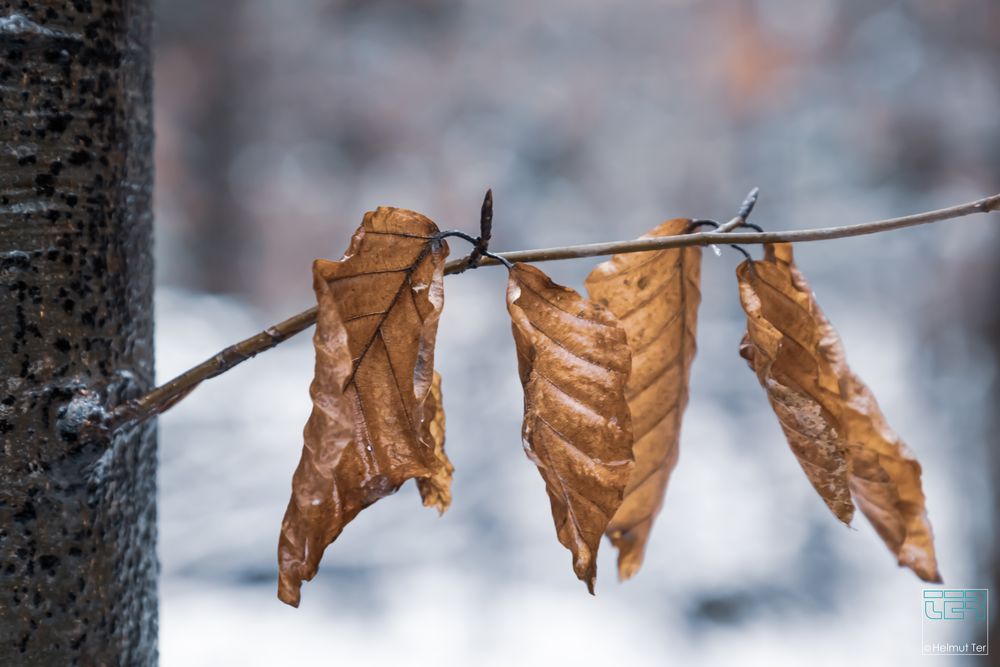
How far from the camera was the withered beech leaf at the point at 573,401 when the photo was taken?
0.68 feet

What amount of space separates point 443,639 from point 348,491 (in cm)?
83

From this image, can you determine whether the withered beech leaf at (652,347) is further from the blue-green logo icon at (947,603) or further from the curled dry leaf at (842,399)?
the blue-green logo icon at (947,603)

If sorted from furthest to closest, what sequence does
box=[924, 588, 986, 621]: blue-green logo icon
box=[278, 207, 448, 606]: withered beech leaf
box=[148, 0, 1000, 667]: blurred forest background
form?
box=[148, 0, 1000, 667]: blurred forest background, box=[924, 588, 986, 621]: blue-green logo icon, box=[278, 207, 448, 606]: withered beech leaf

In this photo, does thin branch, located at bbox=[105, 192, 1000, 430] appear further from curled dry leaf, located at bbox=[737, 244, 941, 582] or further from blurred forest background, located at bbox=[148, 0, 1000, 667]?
blurred forest background, located at bbox=[148, 0, 1000, 667]

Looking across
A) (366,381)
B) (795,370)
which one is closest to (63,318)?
(366,381)

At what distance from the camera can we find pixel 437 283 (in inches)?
8.2

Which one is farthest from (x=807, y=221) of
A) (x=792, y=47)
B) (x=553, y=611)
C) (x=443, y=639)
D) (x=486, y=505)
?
(x=443, y=639)

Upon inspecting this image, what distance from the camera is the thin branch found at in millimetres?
204

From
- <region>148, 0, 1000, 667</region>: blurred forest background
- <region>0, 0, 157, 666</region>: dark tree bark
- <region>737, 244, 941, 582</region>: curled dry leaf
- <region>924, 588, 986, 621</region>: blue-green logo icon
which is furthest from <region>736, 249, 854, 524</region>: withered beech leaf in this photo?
<region>148, 0, 1000, 667</region>: blurred forest background

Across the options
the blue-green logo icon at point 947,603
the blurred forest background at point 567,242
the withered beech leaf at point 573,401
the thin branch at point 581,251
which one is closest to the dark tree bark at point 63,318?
the thin branch at point 581,251

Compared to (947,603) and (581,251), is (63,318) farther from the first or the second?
(947,603)

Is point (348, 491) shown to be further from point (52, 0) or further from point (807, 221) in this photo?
point (807, 221)

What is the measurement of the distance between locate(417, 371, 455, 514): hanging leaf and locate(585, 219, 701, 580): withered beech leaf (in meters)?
0.06

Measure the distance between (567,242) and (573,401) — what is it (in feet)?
4.75
